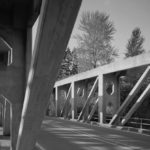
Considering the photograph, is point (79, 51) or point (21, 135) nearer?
point (21, 135)

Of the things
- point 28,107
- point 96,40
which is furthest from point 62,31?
point 96,40

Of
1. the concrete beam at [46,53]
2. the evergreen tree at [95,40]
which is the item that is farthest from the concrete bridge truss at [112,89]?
the concrete beam at [46,53]

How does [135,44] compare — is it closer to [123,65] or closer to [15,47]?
[123,65]

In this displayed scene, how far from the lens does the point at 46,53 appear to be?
12.5 feet

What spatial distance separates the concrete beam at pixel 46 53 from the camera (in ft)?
11.1

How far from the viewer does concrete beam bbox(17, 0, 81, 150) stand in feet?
11.1

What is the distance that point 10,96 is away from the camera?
24.6 feet

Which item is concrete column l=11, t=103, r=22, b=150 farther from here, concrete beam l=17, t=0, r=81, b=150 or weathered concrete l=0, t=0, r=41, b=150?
concrete beam l=17, t=0, r=81, b=150

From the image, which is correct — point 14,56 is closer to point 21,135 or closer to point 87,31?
point 21,135

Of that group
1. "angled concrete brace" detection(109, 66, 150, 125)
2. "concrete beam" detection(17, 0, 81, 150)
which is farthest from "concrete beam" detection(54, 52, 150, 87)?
"concrete beam" detection(17, 0, 81, 150)

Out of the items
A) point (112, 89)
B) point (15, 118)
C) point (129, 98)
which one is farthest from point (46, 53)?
point (112, 89)

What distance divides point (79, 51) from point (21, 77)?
3318cm

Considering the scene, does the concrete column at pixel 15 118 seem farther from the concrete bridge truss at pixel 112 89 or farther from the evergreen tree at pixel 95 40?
the evergreen tree at pixel 95 40

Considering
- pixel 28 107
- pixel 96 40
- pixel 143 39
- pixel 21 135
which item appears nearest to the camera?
pixel 28 107
